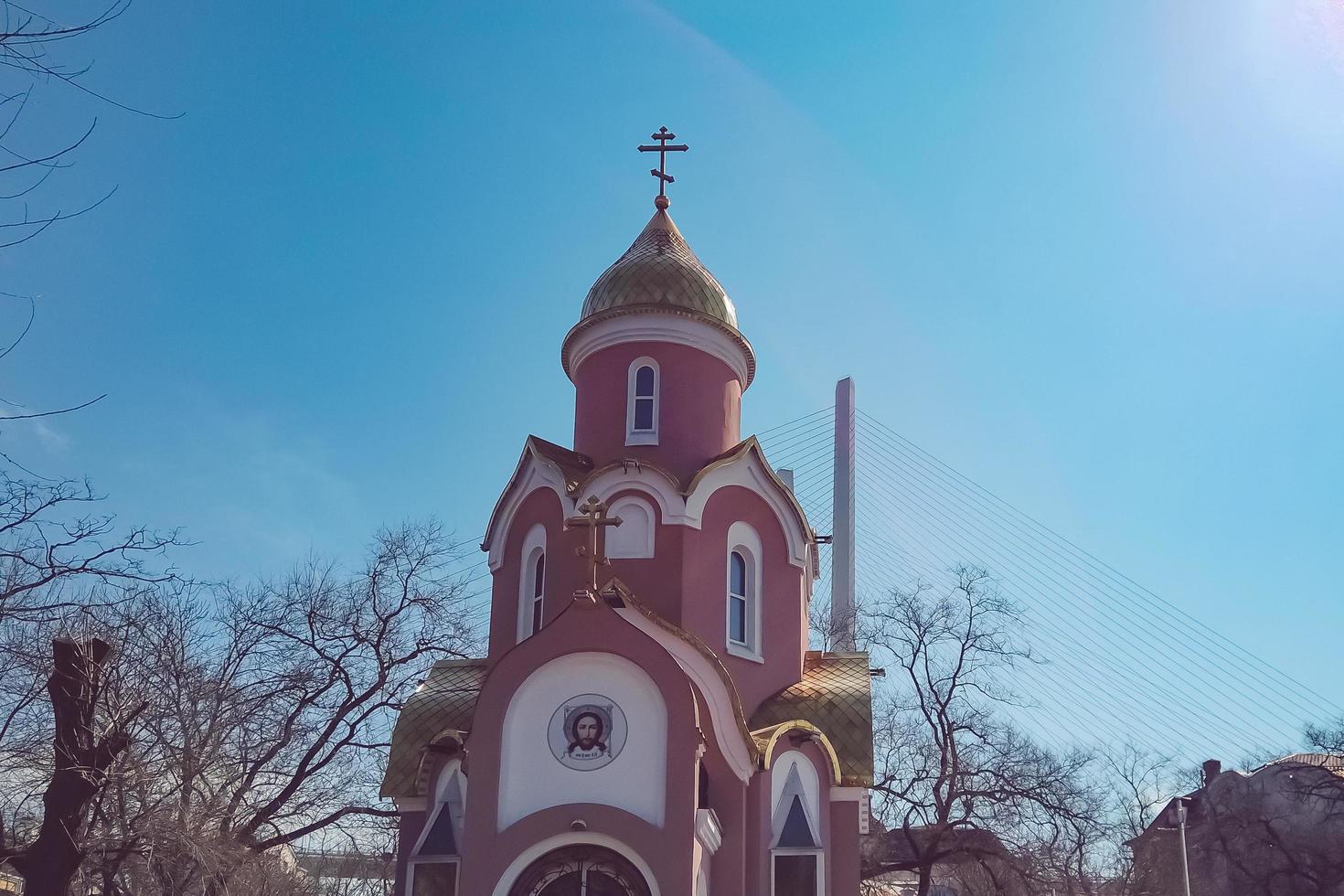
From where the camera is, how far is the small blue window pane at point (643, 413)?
17.1 meters

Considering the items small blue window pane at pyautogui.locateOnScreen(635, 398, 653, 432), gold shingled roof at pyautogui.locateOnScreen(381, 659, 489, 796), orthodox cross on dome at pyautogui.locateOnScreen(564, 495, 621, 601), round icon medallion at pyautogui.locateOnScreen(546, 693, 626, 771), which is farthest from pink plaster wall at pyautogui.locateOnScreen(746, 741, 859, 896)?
small blue window pane at pyautogui.locateOnScreen(635, 398, 653, 432)

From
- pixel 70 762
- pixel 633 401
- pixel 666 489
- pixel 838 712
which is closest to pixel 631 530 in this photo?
pixel 666 489

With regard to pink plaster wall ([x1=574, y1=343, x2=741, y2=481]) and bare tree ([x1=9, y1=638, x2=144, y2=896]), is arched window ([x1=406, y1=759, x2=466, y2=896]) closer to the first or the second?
bare tree ([x1=9, y1=638, x2=144, y2=896])

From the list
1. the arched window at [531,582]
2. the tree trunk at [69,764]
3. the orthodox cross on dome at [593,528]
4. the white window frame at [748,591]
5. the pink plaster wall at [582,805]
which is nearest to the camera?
the tree trunk at [69,764]

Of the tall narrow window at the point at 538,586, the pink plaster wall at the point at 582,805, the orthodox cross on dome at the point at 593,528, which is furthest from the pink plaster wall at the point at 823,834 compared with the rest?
the tall narrow window at the point at 538,586

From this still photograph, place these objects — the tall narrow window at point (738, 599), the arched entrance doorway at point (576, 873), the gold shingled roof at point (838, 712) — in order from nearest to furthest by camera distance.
Result: the arched entrance doorway at point (576, 873)
the gold shingled roof at point (838, 712)
the tall narrow window at point (738, 599)

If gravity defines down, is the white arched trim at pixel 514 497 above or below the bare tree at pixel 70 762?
above

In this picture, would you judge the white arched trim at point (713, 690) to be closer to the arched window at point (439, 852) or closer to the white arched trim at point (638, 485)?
the white arched trim at point (638, 485)

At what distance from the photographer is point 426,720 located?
15.4 metres

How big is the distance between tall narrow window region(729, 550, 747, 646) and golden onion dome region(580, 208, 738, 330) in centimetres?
357

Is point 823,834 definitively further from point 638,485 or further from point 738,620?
point 638,485

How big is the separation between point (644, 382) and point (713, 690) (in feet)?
16.7

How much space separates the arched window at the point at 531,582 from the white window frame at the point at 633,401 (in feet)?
5.91

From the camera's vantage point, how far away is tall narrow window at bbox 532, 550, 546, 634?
53.2 ft
